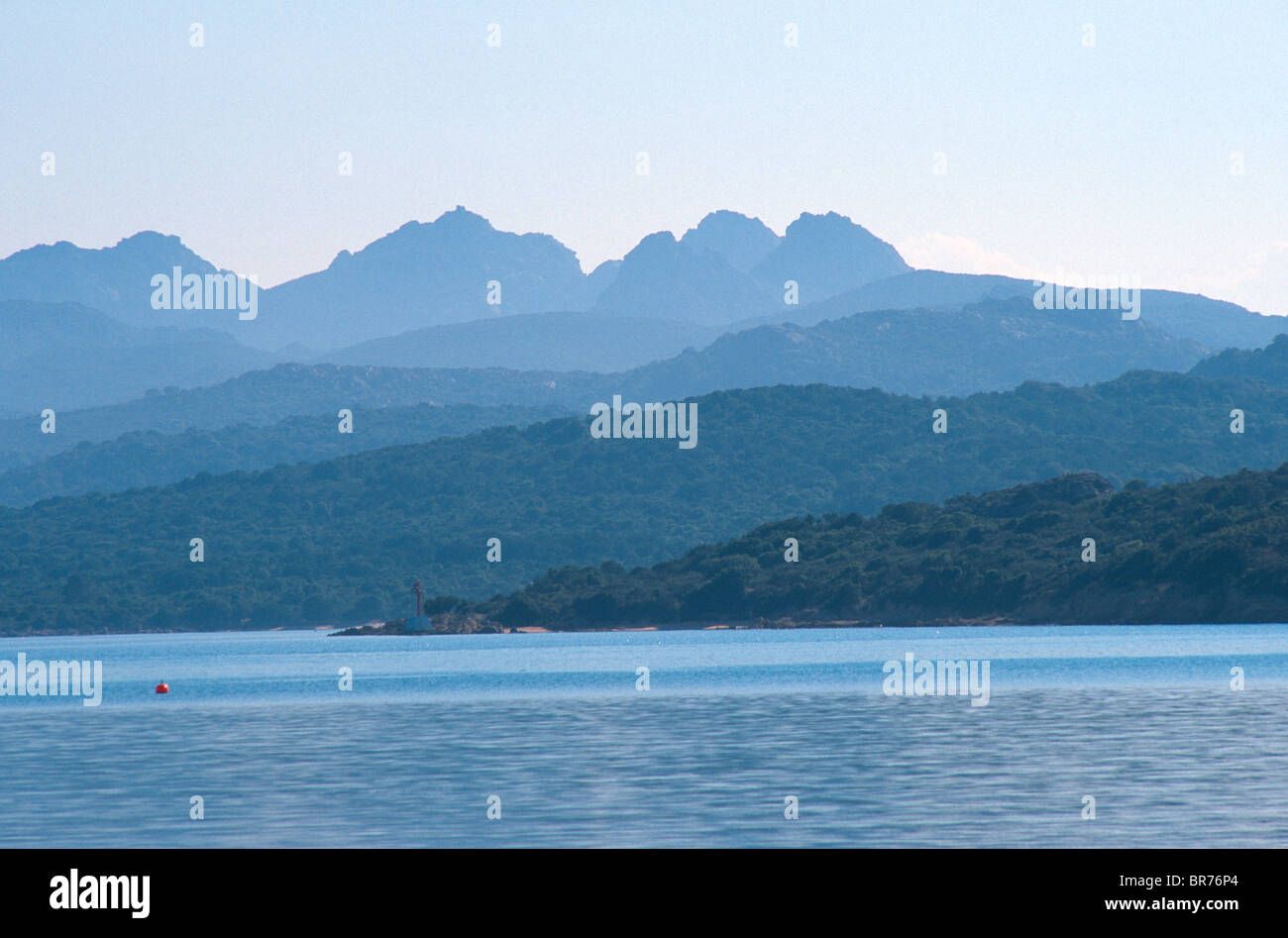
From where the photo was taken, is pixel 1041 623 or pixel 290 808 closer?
pixel 290 808

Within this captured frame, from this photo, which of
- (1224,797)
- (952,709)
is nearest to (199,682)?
(952,709)

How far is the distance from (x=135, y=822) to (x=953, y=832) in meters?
18.9

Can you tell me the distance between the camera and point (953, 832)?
3303cm

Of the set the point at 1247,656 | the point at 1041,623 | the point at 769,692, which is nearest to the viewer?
the point at 769,692

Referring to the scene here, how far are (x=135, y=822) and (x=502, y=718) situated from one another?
34.1 meters

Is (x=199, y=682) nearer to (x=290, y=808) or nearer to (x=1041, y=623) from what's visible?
(x=290, y=808)

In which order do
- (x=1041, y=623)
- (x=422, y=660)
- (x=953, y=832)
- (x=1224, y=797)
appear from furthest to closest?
(x=1041, y=623)
(x=422, y=660)
(x=1224, y=797)
(x=953, y=832)

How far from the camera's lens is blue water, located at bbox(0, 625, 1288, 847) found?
34781 mm

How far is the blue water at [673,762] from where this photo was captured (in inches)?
1369

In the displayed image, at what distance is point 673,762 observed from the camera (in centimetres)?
4966
